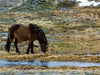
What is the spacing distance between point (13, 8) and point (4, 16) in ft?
22.8

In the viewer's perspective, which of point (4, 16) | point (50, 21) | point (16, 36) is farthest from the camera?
point (4, 16)

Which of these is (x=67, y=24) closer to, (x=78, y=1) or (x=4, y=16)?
(x=4, y=16)

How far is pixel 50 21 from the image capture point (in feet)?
141

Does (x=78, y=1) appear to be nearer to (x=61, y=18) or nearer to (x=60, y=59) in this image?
(x=61, y=18)

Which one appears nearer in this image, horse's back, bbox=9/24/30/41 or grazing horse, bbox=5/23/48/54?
grazing horse, bbox=5/23/48/54

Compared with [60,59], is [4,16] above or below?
below

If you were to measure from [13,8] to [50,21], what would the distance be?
13590mm

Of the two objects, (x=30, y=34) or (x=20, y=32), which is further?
(x=20, y=32)

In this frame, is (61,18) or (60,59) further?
(61,18)

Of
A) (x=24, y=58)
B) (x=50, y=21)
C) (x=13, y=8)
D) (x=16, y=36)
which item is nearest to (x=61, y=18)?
(x=50, y=21)

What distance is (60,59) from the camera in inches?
488

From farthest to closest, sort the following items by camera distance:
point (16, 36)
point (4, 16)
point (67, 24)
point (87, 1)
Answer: point (87, 1) < point (4, 16) < point (67, 24) < point (16, 36)

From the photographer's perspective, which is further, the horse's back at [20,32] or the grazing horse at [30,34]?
the horse's back at [20,32]

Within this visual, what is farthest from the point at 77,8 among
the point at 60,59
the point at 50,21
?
the point at 60,59
